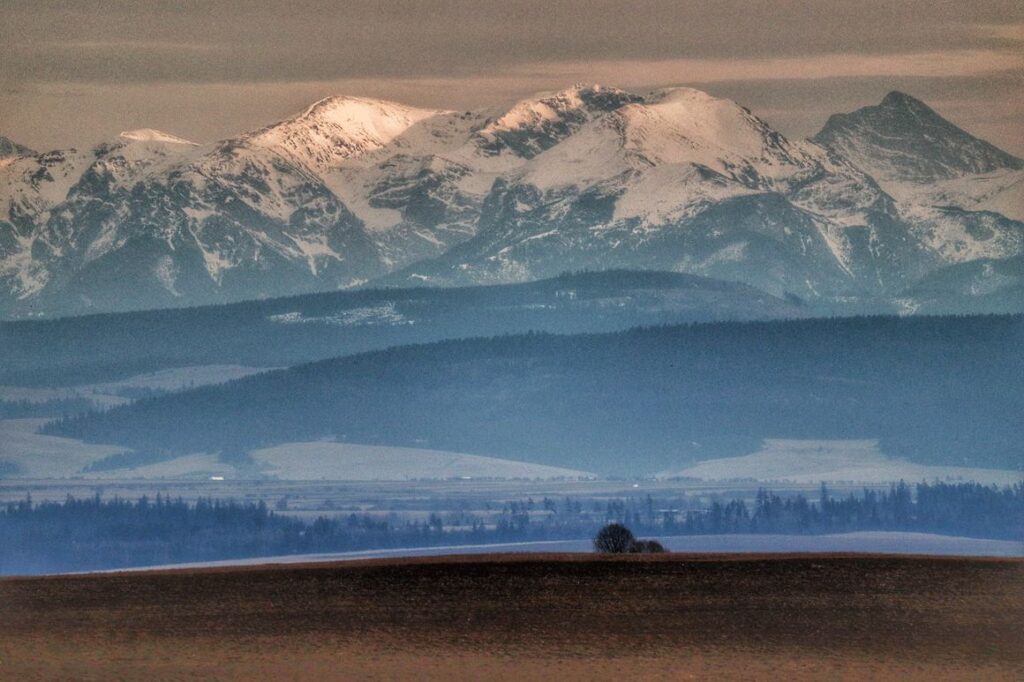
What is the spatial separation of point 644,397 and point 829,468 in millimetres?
9116

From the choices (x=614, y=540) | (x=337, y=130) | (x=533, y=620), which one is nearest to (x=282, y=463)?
(x=337, y=130)

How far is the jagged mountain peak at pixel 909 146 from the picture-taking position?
70.2 metres

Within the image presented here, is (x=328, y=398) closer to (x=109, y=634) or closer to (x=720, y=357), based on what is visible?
(x=720, y=357)

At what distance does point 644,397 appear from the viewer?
88688 mm

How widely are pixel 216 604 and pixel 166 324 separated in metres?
49.0

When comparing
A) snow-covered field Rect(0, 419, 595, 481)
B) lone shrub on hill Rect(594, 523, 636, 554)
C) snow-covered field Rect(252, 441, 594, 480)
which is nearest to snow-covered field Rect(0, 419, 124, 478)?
snow-covered field Rect(0, 419, 595, 481)

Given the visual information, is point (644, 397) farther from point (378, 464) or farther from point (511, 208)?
point (378, 464)

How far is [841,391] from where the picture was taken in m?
88.1

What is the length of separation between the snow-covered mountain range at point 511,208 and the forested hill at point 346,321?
114cm

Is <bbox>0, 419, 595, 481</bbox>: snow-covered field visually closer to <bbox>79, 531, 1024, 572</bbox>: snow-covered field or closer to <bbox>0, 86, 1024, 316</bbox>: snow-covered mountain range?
<bbox>0, 86, 1024, 316</bbox>: snow-covered mountain range

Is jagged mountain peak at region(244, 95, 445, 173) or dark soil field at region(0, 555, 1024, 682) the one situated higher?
jagged mountain peak at region(244, 95, 445, 173)

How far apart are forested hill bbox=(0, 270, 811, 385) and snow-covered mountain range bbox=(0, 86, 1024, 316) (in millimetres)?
1143

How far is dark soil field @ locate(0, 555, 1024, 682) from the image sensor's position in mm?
34781

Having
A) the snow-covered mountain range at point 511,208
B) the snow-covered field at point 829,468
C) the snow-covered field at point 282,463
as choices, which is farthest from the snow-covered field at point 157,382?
the snow-covered field at point 829,468
